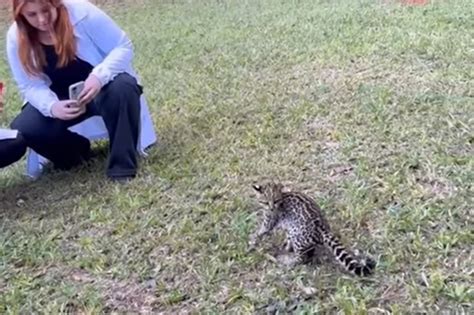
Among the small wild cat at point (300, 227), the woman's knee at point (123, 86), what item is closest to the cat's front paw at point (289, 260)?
the small wild cat at point (300, 227)

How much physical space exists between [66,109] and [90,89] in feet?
0.47

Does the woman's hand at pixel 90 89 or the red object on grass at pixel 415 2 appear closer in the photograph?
the woman's hand at pixel 90 89

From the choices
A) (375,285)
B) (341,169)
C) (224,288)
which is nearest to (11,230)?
(224,288)

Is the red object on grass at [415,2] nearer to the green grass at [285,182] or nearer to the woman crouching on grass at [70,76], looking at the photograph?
the green grass at [285,182]

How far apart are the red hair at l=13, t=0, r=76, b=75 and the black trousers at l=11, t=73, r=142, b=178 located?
222 mm

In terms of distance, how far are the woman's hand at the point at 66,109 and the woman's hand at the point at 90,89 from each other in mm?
31

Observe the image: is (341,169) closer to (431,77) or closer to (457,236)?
(457,236)

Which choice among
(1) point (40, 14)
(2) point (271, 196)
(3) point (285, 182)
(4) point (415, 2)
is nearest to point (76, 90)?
(1) point (40, 14)

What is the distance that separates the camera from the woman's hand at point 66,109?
3355mm

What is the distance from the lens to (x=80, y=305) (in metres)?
2.35

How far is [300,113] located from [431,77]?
2.35 ft

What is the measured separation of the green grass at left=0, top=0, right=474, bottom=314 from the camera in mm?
2270

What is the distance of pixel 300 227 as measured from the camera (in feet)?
7.75

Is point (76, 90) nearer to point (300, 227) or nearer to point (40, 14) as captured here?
point (40, 14)
